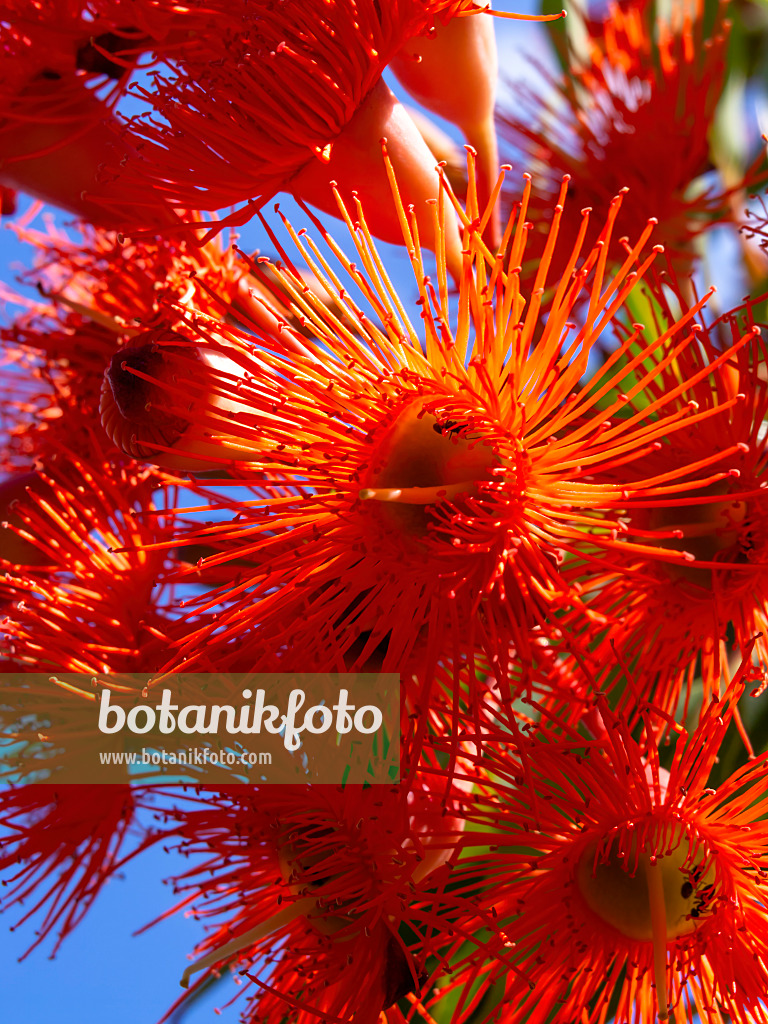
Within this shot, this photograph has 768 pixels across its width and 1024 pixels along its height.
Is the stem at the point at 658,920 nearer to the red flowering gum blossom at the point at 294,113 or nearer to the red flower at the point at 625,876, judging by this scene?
the red flower at the point at 625,876

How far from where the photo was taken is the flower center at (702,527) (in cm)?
65

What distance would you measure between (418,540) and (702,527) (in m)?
0.20

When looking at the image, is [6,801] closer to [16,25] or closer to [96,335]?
[96,335]

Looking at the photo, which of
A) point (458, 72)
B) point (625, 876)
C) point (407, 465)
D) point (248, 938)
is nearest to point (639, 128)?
point (458, 72)

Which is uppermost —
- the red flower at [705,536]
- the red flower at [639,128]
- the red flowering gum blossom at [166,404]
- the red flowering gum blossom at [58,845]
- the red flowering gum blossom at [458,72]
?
the red flower at [639,128]

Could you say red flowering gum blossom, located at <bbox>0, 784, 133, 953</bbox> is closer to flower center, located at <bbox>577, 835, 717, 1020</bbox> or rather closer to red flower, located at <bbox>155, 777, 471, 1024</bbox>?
red flower, located at <bbox>155, 777, 471, 1024</bbox>

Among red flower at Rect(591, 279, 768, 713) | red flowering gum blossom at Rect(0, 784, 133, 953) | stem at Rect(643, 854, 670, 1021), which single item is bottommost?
stem at Rect(643, 854, 670, 1021)

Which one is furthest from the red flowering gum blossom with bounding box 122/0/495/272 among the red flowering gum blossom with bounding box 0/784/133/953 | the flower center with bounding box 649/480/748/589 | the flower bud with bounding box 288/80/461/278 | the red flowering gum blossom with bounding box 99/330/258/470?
the red flowering gum blossom with bounding box 0/784/133/953

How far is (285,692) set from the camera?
64 centimetres

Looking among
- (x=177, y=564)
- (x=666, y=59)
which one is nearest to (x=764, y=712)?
(x=177, y=564)

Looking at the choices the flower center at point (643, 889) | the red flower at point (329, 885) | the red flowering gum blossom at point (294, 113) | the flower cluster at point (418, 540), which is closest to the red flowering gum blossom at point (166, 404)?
the flower cluster at point (418, 540)

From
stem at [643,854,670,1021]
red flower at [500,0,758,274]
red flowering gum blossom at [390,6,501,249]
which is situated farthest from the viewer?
red flower at [500,0,758,274]

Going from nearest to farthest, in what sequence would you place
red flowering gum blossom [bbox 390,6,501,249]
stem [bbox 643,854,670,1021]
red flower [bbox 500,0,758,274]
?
1. stem [bbox 643,854,670,1021]
2. red flowering gum blossom [bbox 390,6,501,249]
3. red flower [bbox 500,0,758,274]

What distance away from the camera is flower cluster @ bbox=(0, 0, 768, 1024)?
607mm
